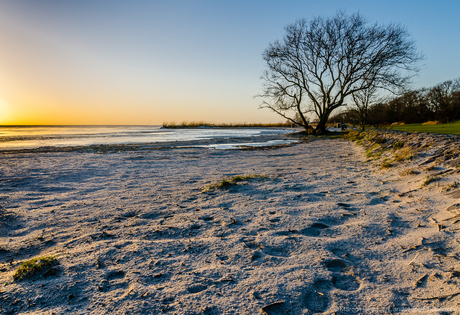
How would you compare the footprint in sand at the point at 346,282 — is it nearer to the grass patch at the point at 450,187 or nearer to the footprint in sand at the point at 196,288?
the footprint in sand at the point at 196,288

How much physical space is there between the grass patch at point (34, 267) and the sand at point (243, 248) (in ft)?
0.13

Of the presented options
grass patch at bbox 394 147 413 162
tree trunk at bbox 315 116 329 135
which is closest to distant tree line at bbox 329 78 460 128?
tree trunk at bbox 315 116 329 135

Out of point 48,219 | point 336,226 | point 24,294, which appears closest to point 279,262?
point 336,226

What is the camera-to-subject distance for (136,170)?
661cm

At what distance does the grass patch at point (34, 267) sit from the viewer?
6.22 feet

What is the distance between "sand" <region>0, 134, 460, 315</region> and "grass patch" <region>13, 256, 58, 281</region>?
0.13ft

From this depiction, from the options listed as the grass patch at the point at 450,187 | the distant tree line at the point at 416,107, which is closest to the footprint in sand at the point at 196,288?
the grass patch at the point at 450,187

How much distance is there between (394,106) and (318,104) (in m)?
31.7

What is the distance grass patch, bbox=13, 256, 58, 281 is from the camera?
1896mm

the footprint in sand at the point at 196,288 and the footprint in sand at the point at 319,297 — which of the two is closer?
the footprint in sand at the point at 319,297

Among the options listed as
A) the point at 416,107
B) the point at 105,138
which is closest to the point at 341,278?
the point at 105,138

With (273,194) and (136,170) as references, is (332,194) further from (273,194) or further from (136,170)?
(136,170)

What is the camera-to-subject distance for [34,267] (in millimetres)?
1957

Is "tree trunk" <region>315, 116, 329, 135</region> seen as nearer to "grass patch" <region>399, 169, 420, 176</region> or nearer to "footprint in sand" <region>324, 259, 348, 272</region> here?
"grass patch" <region>399, 169, 420, 176</region>
